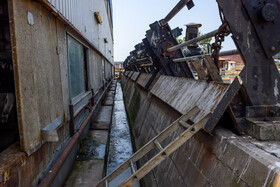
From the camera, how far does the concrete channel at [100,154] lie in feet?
10.6

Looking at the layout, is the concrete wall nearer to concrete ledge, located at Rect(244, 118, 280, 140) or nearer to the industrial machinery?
concrete ledge, located at Rect(244, 118, 280, 140)

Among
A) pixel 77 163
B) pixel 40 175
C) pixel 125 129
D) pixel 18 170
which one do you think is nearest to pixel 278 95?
pixel 18 170

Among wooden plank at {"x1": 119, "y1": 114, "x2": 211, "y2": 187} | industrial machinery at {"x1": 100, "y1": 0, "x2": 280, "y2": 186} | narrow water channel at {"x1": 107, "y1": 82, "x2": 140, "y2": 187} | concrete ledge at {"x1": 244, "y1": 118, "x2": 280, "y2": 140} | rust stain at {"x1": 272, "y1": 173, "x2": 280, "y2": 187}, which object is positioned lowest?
narrow water channel at {"x1": 107, "y1": 82, "x2": 140, "y2": 187}

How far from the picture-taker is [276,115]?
2.09 meters

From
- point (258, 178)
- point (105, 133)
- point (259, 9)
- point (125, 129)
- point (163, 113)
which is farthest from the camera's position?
point (125, 129)

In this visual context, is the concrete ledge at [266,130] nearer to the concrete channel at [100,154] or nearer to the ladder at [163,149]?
the ladder at [163,149]

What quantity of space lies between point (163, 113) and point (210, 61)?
71.5 inches

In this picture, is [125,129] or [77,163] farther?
[125,129]

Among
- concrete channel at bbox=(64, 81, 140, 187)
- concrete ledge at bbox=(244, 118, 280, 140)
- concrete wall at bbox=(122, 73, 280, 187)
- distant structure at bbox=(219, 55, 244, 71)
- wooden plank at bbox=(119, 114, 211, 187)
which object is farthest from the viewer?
distant structure at bbox=(219, 55, 244, 71)

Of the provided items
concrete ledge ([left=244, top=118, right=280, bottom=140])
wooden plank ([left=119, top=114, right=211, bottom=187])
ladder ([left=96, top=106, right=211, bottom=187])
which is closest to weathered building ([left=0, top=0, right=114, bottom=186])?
ladder ([left=96, top=106, right=211, bottom=187])

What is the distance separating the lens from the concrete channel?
3217mm

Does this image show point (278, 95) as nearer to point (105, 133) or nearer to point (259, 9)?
point (259, 9)

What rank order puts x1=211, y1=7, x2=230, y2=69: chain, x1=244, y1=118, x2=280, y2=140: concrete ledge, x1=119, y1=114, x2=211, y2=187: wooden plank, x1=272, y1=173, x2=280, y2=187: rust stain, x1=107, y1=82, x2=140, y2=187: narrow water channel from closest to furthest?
Result: 1. x1=272, y1=173, x2=280, y2=187: rust stain
2. x1=244, y1=118, x2=280, y2=140: concrete ledge
3. x1=119, y1=114, x2=211, y2=187: wooden plank
4. x1=211, y1=7, x2=230, y2=69: chain
5. x1=107, y1=82, x2=140, y2=187: narrow water channel

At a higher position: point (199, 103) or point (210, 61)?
point (210, 61)
